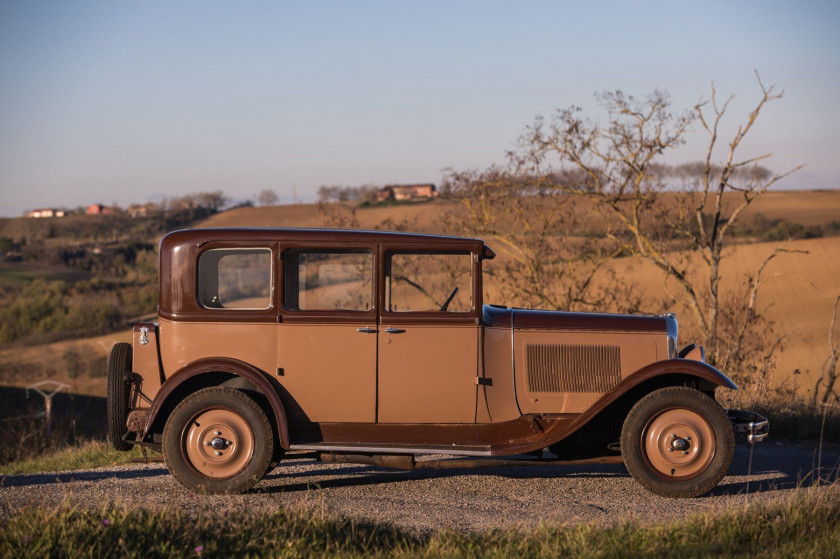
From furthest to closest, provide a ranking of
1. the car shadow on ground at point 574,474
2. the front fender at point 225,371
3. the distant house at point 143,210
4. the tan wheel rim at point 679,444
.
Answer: the distant house at point 143,210
the car shadow on ground at point 574,474
the tan wheel rim at point 679,444
the front fender at point 225,371

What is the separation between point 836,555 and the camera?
484cm

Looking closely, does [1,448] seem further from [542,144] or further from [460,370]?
[542,144]

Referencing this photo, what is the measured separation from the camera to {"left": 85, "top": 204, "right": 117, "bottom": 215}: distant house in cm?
7050

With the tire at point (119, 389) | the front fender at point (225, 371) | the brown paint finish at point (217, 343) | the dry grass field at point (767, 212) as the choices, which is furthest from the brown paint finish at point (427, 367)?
the dry grass field at point (767, 212)

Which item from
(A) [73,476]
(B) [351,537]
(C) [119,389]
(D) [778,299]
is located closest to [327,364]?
(C) [119,389]

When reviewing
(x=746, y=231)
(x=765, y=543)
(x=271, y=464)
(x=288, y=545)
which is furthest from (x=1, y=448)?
(x=746, y=231)

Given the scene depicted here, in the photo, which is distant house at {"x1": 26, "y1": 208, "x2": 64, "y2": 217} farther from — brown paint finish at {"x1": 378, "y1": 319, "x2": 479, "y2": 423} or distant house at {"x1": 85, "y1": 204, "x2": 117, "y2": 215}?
brown paint finish at {"x1": 378, "y1": 319, "x2": 479, "y2": 423}

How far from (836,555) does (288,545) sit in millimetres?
2985

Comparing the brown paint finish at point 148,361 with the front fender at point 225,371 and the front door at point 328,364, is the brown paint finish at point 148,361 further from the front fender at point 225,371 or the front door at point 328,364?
the front door at point 328,364

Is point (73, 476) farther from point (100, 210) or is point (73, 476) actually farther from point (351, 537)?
point (100, 210)

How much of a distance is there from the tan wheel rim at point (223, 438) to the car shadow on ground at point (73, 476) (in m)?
1.07

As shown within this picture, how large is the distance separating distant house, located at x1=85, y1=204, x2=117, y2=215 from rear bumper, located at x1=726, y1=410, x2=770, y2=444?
220 feet

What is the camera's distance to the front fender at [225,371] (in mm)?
6301

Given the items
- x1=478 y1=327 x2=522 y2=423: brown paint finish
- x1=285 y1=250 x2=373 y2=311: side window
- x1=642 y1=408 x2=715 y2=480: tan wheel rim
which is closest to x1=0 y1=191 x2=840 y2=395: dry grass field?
x1=642 y1=408 x2=715 y2=480: tan wheel rim
